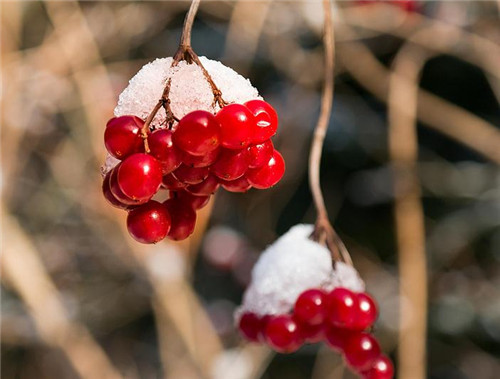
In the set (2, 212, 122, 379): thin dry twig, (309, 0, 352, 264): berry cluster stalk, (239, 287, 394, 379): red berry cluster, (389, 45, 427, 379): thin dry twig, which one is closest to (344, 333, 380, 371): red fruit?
(239, 287, 394, 379): red berry cluster

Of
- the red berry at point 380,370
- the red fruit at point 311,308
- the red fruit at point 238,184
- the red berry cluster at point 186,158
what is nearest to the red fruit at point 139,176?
the red berry cluster at point 186,158

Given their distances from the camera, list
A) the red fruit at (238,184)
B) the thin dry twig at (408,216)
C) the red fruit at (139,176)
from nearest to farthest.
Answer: the red fruit at (139,176) < the red fruit at (238,184) < the thin dry twig at (408,216)

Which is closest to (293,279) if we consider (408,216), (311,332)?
(311,332)

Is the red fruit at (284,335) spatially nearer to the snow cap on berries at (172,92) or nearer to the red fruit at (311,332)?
the red fruit at (311,332)

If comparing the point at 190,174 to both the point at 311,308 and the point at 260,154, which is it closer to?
the point at 260,154

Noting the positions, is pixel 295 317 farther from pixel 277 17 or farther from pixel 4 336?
pixel 4 336

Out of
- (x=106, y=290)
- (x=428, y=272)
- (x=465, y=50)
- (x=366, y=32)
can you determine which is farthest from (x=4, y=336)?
(x=465, y=50)
